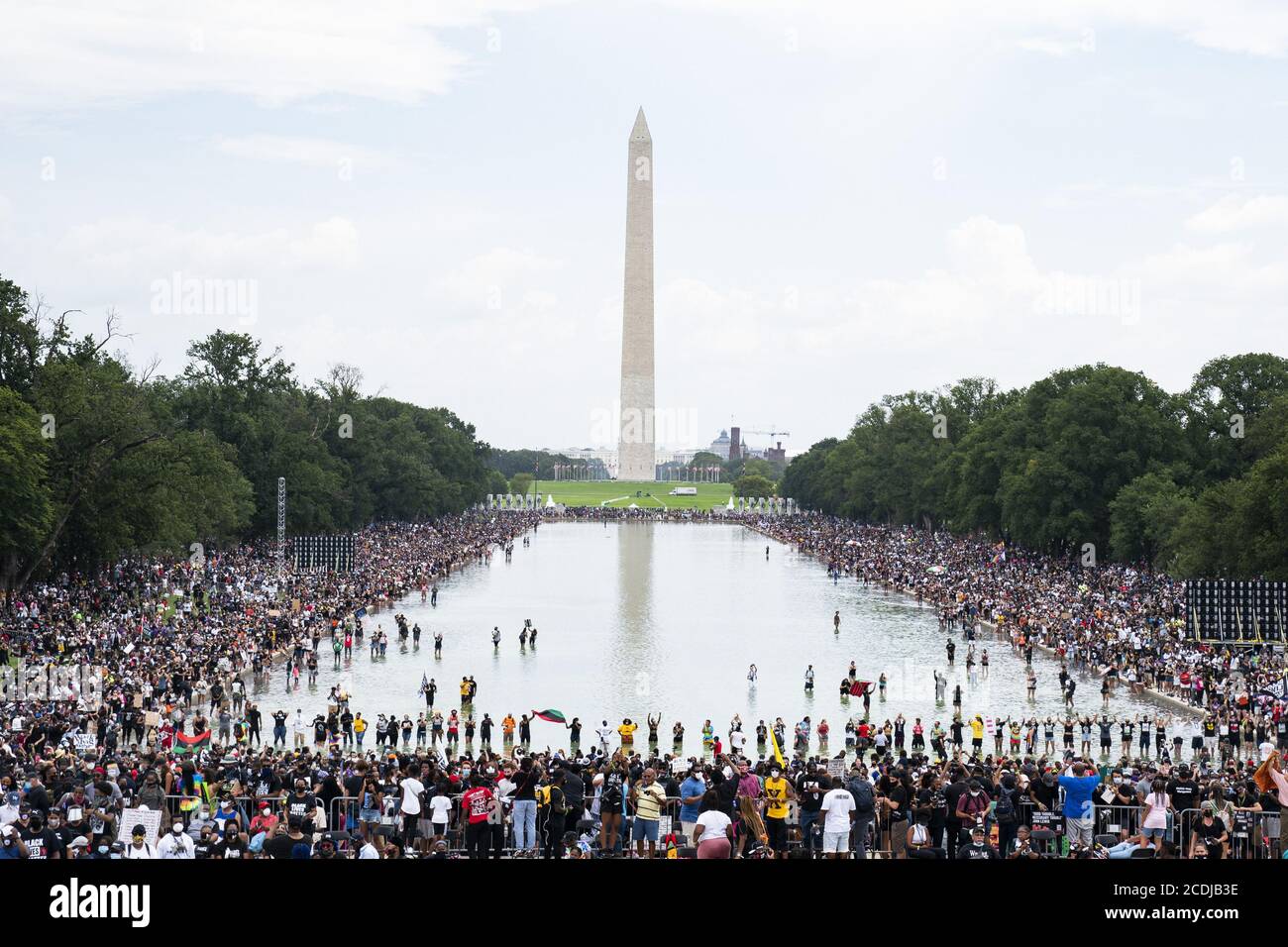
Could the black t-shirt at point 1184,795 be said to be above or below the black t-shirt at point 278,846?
below

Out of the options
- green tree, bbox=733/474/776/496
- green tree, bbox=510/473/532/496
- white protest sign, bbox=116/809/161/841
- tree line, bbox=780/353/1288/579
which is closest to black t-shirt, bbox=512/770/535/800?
white protest sign, bbox=116/809/161/841

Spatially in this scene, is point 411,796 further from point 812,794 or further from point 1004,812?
point 1004,812

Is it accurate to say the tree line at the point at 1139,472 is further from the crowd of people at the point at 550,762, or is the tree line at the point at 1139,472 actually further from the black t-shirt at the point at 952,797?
the black t-shirt at the point at 952,797

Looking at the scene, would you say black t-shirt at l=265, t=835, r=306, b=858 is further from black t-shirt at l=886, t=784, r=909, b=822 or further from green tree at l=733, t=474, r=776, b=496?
green tree at l=733, t=474, r=776, b=496

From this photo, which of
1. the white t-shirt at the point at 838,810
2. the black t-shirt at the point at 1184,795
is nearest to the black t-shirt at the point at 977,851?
the white t-shirt at the point at 838,810
